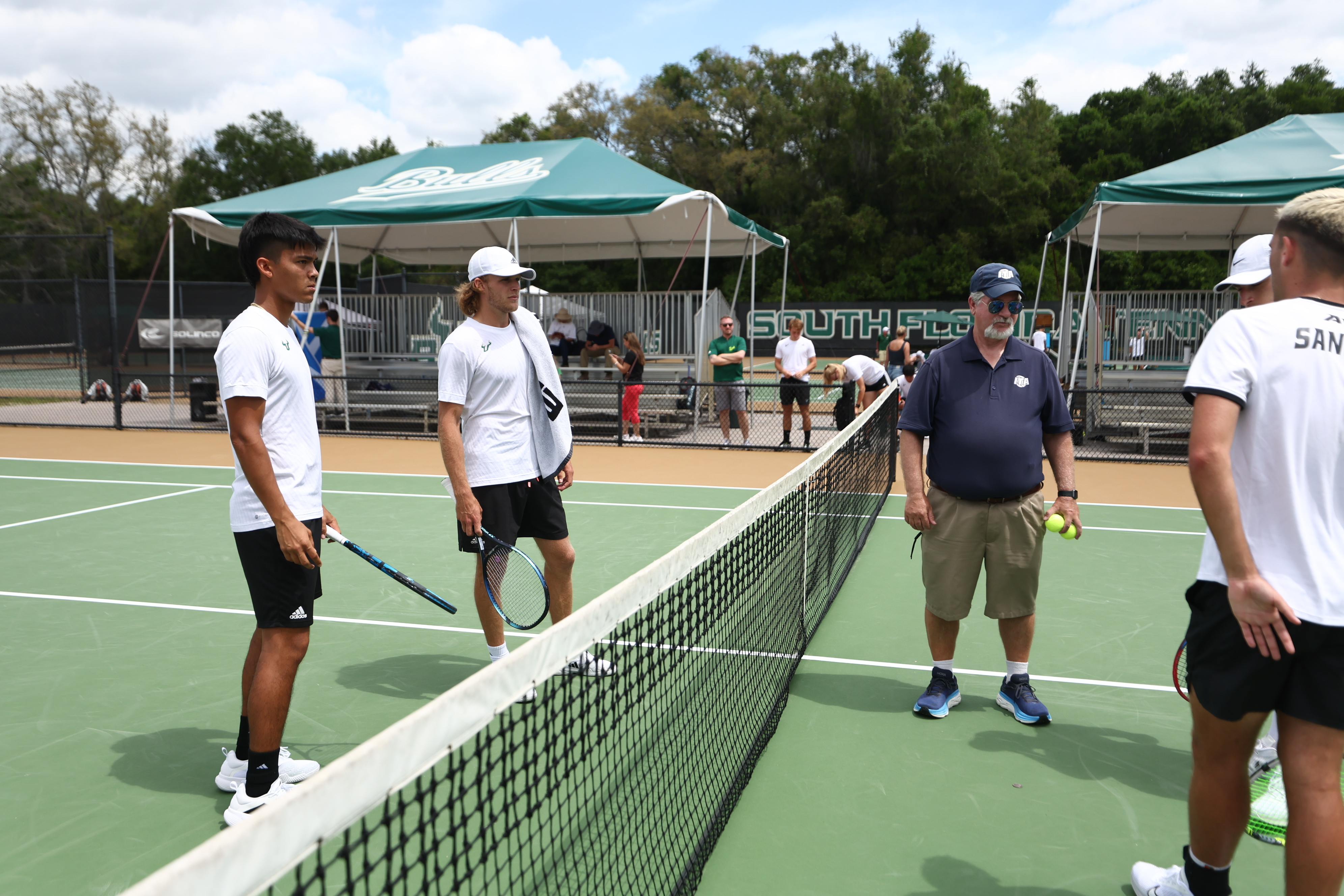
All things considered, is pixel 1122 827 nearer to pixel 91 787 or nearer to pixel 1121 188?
pixel 91 787

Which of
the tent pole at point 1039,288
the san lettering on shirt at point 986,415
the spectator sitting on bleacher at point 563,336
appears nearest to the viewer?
the san lettering on shirt at point 986,415

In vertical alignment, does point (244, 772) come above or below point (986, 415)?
below

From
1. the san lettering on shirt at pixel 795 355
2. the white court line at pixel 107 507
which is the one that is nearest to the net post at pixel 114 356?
the white court line at pixel 107 507

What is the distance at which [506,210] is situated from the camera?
13258 mm

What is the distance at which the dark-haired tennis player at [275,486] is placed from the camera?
2855 millimetres

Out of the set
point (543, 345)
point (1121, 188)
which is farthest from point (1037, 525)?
point (1121, 188)

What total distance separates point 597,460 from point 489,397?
821 cm

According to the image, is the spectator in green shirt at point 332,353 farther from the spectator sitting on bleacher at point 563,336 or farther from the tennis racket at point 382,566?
the tennis racket at point 382,566

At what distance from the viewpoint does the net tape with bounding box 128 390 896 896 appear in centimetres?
135

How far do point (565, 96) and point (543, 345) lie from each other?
176 feet

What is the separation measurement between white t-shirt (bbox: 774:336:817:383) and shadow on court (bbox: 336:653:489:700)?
8.93 metres

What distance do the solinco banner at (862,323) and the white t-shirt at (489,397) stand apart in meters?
24.4

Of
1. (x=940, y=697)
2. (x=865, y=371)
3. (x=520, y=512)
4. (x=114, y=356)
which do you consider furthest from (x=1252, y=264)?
(x=114, y=356)

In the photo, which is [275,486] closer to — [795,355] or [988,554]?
[988,554]
